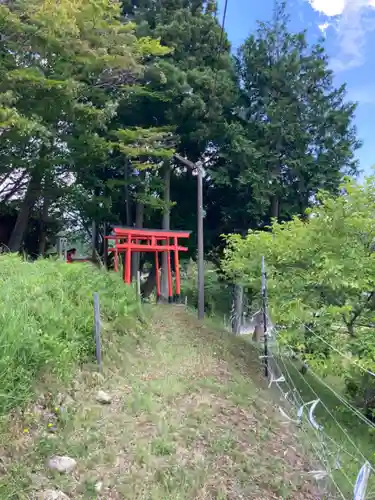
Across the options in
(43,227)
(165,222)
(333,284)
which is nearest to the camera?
(333,284)

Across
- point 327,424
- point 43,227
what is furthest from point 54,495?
point 43,227

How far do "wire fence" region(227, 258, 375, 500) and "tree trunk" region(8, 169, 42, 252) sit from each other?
7.57 m

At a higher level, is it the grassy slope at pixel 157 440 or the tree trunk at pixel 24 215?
the tree trunk at pixel 24 215

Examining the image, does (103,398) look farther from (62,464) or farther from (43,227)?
(43,227)

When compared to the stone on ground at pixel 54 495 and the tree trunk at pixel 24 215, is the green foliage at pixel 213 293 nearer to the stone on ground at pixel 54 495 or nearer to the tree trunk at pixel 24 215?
the tree trunk at pixel 24 215

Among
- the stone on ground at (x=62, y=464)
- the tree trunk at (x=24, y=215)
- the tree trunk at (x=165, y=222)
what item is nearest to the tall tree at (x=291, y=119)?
the tree trunk at (x=165, y=222)

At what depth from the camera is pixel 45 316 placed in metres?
3.79

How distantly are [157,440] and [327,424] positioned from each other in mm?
4091

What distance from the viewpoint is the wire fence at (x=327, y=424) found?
12.4 ft

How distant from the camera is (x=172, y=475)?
10.1 feet

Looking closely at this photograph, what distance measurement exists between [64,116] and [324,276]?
7.98m

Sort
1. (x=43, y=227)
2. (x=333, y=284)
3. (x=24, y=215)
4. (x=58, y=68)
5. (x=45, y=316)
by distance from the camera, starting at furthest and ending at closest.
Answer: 1. (x=43, y=227)
2. (x=24, y=215)
3. (x=58, y=68)
4. (x=333, y=284)
5. (x=45, y=316)

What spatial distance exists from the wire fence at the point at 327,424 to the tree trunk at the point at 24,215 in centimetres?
757

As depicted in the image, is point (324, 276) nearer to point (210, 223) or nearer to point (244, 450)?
point (244, 450)
